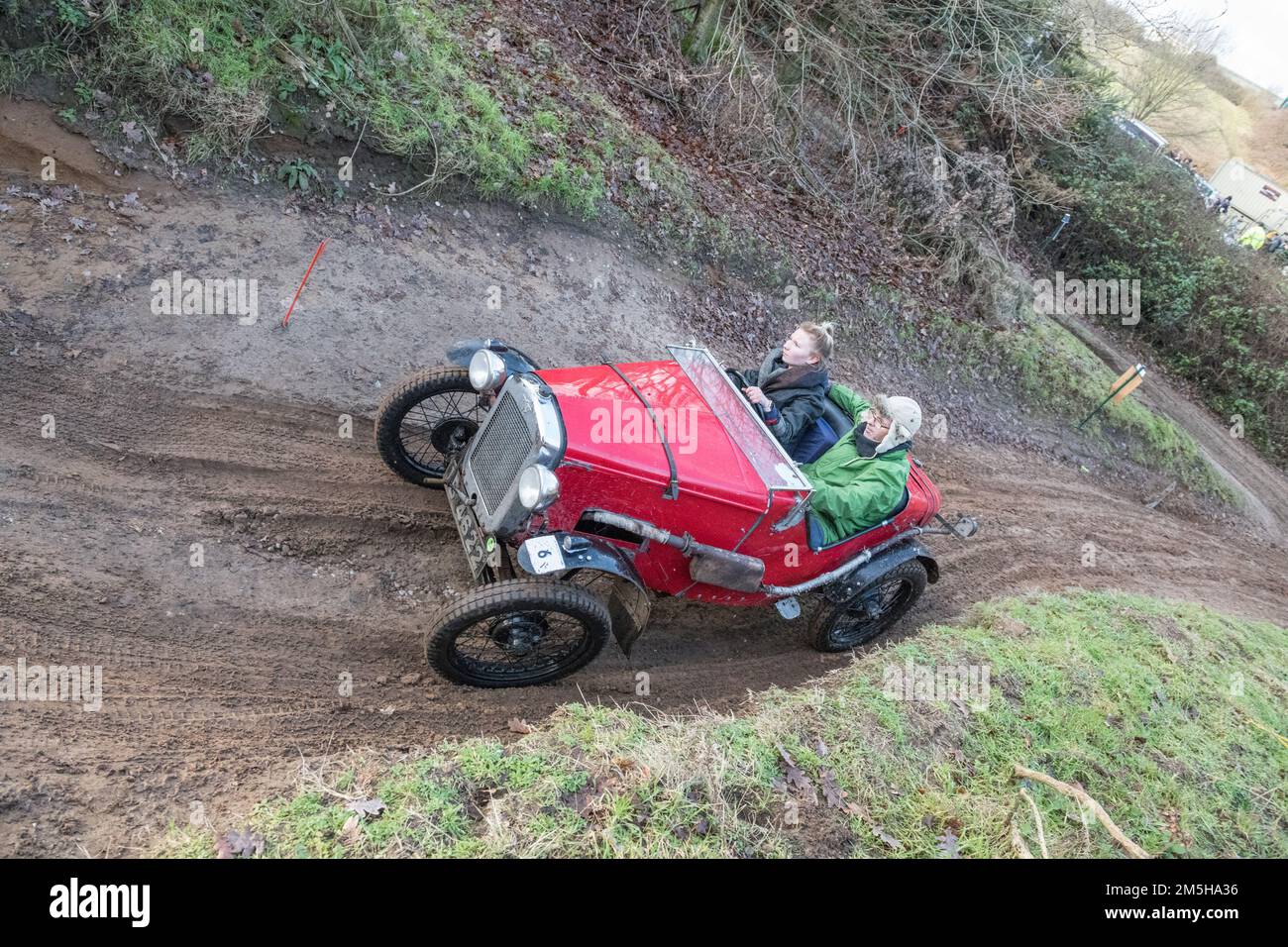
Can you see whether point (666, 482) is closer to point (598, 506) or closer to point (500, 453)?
point (598, 506)

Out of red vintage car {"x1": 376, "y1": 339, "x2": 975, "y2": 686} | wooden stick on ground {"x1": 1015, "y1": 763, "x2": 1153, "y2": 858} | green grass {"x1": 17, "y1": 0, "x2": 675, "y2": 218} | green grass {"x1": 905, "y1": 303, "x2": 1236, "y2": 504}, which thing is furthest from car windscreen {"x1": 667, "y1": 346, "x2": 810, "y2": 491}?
green grass {"x1": 905, "y1": 303, "x2": 1236, "y2": 504}

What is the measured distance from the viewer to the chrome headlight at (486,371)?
14.9 ft

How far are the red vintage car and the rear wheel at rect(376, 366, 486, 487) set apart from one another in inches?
0.6

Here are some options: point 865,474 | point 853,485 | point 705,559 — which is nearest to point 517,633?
point 705,559

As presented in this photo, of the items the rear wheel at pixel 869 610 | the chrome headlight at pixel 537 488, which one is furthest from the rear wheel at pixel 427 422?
the rear wheel at pixel 869 610

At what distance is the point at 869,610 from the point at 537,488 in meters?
3.09

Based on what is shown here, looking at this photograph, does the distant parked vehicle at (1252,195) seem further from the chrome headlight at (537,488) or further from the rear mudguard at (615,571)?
the chrome headlight at (537,488)

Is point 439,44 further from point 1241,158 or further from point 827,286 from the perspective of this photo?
point 1241,158

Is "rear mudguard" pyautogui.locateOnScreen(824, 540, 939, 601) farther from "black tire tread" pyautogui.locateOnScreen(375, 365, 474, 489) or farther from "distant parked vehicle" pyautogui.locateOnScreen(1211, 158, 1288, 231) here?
"distant parked vehicle" pyautogui.locateOnScreen(1211, 158, 1288, 231)

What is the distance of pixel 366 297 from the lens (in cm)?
647

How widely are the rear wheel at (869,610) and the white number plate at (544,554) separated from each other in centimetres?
235

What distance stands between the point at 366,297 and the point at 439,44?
346 centimetres
